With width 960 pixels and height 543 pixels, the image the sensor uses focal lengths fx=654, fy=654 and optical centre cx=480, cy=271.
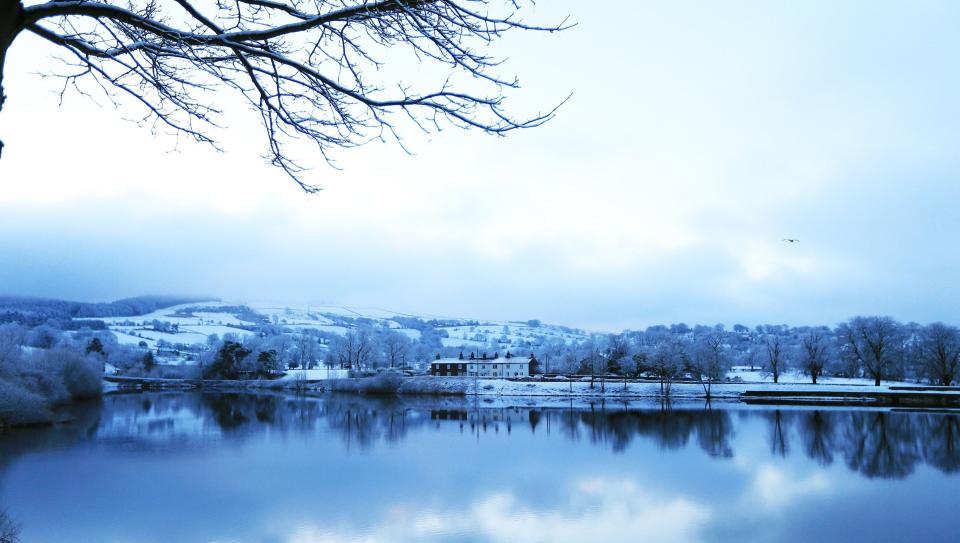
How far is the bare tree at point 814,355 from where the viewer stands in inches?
2010

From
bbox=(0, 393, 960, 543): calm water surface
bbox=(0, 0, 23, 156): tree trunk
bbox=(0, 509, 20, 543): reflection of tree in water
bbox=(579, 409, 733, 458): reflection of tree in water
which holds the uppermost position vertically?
bbox=(0, 0, 23, 156): tree trunk

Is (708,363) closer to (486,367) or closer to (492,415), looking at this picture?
(492,415)

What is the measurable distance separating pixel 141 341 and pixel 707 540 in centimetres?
10111

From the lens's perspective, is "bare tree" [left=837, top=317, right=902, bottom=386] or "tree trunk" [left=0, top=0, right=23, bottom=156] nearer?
"tree trunk" [left=0, top=0, right=23, bottom=156]

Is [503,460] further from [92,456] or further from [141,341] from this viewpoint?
[141,341]

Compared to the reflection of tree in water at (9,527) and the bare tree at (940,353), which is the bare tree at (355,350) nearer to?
the bare tree at (940,353)

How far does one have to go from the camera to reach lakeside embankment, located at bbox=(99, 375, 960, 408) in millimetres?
39375

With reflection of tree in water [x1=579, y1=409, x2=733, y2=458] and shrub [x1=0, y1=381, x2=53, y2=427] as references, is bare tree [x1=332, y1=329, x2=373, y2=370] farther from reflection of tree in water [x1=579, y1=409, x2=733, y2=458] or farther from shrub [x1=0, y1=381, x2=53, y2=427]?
shrub [x1=0, y1=381, x2=53, y2=427]

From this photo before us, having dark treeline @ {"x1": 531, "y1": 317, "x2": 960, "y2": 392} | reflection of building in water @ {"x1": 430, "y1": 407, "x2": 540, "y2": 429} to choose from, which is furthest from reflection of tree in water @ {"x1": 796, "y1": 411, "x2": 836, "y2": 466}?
dark treeline @ {"x1": 531, "y1": 317, "x2": 960, "y2": 392}

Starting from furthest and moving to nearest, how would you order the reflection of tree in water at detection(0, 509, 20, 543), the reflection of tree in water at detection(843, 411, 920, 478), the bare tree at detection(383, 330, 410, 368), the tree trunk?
the bare tree at detection(383, 330, 410, 368) → the reflection of tree in water at detection(843, 411, 920, 478) → the reflection of tree in water at detection(0, 509, 20, 543) → the tree trunk

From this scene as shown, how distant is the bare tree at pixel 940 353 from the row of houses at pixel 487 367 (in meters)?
34.6

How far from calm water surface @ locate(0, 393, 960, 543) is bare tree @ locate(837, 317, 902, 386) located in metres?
24.1

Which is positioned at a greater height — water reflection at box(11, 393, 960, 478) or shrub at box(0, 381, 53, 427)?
shrub at box(0, 381, 53, 427)

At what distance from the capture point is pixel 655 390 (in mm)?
45469
